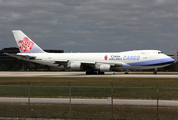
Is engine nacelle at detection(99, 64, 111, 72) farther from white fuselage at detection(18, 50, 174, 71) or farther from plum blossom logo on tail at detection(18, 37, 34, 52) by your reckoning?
plum blossom logo on tail at detection(18, 37, 34, 52)

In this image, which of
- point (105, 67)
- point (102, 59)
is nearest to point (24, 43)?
point (102, 59)

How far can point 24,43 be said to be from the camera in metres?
60.6

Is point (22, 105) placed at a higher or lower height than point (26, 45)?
lower

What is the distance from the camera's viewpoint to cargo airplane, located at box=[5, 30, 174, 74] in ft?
177

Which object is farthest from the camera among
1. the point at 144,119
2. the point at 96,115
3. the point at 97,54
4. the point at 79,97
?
the point at 97,54

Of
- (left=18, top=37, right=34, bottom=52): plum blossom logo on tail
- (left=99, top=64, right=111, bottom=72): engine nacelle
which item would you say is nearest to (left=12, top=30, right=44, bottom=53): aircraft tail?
(left=18, top=37, right=34, bottom=52): plum blossom logo on tail

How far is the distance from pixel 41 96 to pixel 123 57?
34743 mm

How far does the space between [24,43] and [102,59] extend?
19.9 metres

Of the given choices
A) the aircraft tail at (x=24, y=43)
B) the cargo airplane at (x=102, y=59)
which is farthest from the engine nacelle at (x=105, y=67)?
the aircraft tail at (x=24, y=43)

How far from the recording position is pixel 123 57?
55000 mm

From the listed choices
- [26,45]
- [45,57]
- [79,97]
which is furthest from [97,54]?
[79,97]

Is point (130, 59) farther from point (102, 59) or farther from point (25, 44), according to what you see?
point (25, 44)

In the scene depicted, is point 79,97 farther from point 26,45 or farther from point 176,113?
point 26,45

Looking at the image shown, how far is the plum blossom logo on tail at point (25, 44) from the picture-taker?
199 ft
